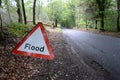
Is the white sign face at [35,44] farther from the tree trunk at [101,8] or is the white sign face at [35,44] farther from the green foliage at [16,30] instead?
the tree trunk at [101,8]

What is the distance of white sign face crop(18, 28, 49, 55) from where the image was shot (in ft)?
13.7

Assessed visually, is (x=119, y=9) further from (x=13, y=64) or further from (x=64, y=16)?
(x=64, y=16)

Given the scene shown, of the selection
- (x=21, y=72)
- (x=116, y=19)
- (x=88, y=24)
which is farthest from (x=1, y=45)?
(x=88, y=24)

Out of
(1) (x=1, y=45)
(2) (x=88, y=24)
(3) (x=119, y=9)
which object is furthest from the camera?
(2) (x=88, y=24)

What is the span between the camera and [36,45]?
4215 millimetres

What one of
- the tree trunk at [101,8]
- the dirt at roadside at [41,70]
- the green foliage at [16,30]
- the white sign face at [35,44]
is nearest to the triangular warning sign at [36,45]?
the white sign face at [35,44]

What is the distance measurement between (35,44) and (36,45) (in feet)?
0.11

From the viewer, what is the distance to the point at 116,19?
3066cm

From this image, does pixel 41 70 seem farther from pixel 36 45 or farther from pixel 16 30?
pixel 16 30

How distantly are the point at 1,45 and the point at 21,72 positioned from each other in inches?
101

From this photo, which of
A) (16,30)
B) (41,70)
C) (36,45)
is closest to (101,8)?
(16,30)

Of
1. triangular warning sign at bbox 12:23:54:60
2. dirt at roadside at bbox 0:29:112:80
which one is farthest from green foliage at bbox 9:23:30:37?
triangular warning sign at bbox 12:23:54:60

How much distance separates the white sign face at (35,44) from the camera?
13.7ft

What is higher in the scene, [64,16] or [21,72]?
[64,16]
